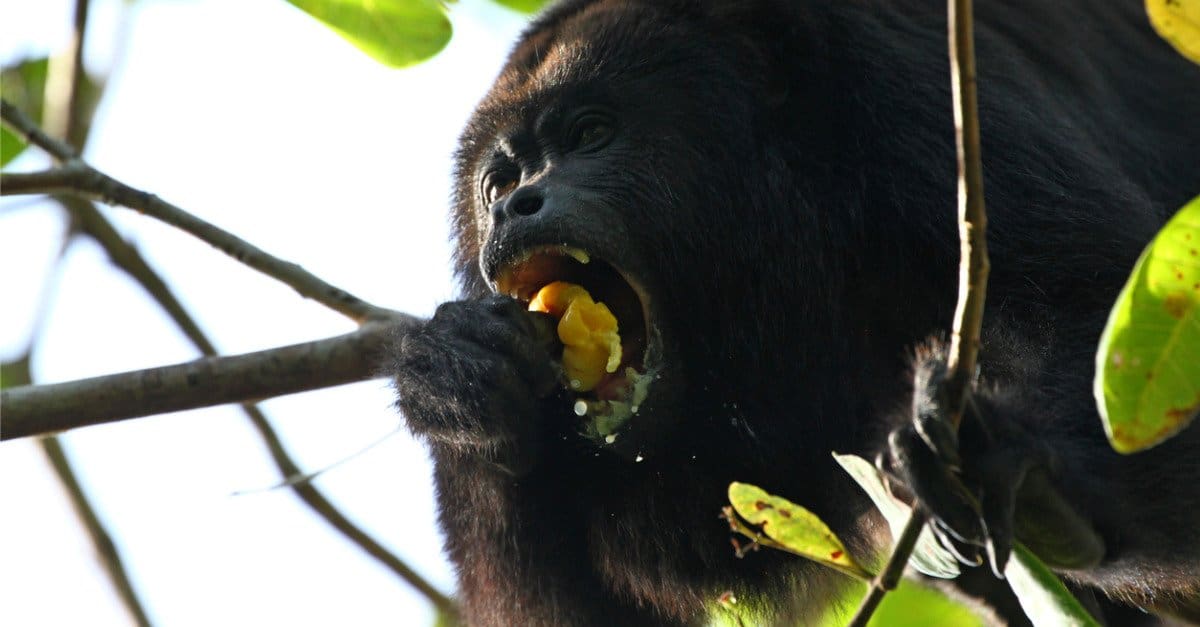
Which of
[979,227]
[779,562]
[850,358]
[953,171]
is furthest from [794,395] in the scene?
[979,227]

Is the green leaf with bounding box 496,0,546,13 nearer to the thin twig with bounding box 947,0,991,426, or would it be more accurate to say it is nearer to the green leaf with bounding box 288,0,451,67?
the green leaf with bounding box 288,0,451,67

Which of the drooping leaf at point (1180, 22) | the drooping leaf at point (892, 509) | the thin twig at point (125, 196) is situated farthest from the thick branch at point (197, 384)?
the drooping leaf at point (1180, 22)

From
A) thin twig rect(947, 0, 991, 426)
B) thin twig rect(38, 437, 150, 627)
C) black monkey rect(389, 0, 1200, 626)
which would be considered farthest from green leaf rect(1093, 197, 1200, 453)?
thin twig rect(38, 437, 150, 627)

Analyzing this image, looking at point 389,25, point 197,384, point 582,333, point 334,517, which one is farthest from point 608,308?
point 334,517

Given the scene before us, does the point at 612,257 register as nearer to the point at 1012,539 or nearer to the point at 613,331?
the point at 613,331

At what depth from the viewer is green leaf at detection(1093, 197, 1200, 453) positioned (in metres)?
1.58

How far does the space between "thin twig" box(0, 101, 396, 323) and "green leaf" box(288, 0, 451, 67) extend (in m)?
0.60

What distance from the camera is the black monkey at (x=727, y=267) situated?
3086 millimetres

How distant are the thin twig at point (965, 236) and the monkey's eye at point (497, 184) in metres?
1.99

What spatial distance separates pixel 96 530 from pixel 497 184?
1.62 m

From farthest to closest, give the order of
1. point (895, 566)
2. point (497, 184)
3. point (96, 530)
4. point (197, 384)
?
point (96, 530), point (497, 184), point (197, 384), point (895, 566)

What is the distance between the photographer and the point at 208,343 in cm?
394

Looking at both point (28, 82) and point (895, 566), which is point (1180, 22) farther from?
point (28, 82)

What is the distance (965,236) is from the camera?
1.66 m
